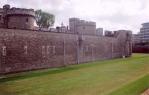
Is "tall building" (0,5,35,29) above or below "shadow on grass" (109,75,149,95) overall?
above

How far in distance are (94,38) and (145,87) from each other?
25.5 meters

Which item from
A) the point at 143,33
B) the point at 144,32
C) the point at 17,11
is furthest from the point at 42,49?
the point at 144,32

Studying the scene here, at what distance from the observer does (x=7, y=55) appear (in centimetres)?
2389

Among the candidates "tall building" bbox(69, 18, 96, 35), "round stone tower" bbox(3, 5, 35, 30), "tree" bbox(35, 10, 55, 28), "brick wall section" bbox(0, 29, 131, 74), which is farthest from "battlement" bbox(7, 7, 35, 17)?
"tree" bbox(35, 10, 55, 28)

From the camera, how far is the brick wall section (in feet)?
79.0

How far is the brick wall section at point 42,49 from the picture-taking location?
24.1 m

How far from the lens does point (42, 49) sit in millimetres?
28609

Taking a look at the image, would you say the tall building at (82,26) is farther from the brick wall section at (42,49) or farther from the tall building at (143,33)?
the tall building at (143,33)

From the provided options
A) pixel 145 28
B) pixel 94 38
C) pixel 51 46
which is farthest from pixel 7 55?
pixel 145 28

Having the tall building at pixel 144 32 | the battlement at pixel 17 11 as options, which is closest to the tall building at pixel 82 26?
the battlement at pixel 17 11

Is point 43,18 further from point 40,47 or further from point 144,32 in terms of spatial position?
point 144,32

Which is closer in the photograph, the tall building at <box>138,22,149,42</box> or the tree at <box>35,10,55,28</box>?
the tree at <box>35,10,55,28</box>

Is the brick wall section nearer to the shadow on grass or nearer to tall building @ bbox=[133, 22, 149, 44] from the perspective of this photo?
the shadow on grass

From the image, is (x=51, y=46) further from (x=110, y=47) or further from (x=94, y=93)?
(x=110, y=47)
